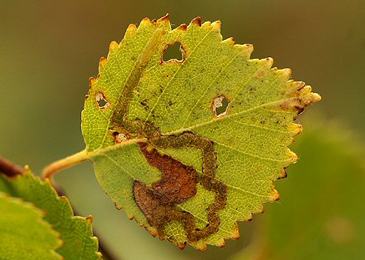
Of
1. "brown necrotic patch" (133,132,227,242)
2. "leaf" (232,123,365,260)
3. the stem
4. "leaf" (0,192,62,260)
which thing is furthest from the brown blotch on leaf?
"leaf" (232,123,365,260)

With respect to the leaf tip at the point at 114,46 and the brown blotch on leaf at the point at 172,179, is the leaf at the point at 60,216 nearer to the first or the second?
the brown blotch on leaf at the point at 172,179

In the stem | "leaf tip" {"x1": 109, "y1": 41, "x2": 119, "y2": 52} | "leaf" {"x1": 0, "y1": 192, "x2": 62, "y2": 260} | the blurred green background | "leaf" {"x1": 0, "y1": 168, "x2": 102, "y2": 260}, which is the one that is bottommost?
"leaf" {"x1": 0, "y1": 192, "x2": 62, "y2": 260}

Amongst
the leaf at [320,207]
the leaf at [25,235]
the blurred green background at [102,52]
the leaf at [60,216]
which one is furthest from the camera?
the blurred green background at [102,52]

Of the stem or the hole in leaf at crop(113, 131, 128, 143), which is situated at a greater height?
the hole in leaf at crop(113, 131, 128, 143)

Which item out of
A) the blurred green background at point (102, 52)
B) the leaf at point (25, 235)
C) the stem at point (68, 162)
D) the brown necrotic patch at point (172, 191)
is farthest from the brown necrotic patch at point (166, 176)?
the blurred green background at point (102, 52)

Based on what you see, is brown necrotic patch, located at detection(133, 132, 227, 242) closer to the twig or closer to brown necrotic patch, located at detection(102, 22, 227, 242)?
brown necrotic patch, located at detection(102, 22, 227, 242)

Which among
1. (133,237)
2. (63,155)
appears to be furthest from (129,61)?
(63,155)

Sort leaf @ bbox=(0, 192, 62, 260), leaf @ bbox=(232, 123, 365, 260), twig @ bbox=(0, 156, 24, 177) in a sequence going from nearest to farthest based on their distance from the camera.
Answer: leaf @ bbox=(0, 192, 62, 260), twig @ bbox=(0, 156, 24, 177), leaf @ bbox=(232, 123, 365, 260)
